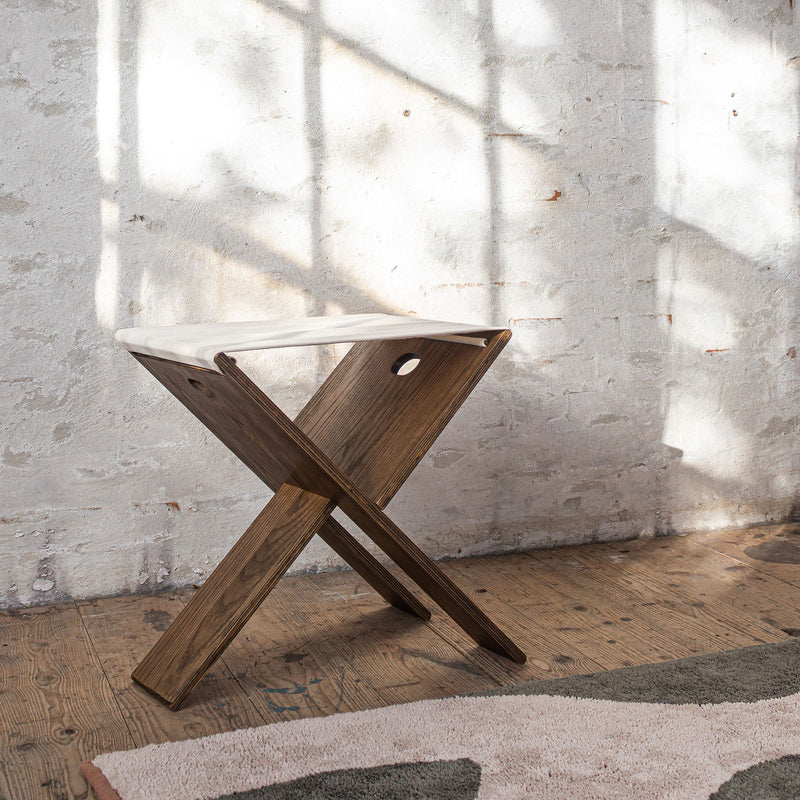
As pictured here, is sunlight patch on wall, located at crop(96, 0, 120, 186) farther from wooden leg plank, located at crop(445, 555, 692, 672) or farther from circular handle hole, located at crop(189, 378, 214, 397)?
wooden leg plank, located at crop(445, 555, 692, 672)

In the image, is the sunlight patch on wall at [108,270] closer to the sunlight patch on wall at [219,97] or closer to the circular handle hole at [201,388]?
the sunlight patch on wall at [219,97]

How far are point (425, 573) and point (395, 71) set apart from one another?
1.68m

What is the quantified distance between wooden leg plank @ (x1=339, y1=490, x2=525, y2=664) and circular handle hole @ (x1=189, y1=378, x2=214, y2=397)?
387 mm

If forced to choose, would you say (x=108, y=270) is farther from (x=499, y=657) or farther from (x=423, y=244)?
(x=499, y=657)

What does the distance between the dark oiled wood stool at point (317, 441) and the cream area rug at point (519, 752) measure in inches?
11.8

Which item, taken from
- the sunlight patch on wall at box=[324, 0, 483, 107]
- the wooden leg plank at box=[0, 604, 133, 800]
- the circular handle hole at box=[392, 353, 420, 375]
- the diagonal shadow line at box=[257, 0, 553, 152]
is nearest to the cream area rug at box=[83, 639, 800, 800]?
the wooden leg plank at box=[0, 604, 133, 800]

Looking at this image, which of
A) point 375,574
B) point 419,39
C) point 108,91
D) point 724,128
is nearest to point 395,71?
point 419,39

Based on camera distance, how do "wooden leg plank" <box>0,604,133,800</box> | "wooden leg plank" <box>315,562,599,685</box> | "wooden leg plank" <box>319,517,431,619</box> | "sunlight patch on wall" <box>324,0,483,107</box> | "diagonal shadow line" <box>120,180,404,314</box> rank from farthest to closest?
"sunlight patch on wall" <box>324,0,483,107</box>
"diagonal shadow line" <box>120,180,404,314</box>
"wooden leg plank" <box>319,517,431,619</box>
"wooden leg plank" <box>315,562,599,685</box>
"wooden leg plank" <box>0,604,133,800</box>

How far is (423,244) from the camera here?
2.99 metres

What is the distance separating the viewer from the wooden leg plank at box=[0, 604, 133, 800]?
1747mm

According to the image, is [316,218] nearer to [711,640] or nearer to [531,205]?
[531,205]

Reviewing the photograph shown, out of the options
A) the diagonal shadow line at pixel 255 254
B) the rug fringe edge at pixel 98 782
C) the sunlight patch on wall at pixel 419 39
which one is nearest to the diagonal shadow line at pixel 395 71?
the sunlight patch on wall at pixel 419 39

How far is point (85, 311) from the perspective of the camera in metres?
2.67

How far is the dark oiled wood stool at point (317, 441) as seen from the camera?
1.94 meters
